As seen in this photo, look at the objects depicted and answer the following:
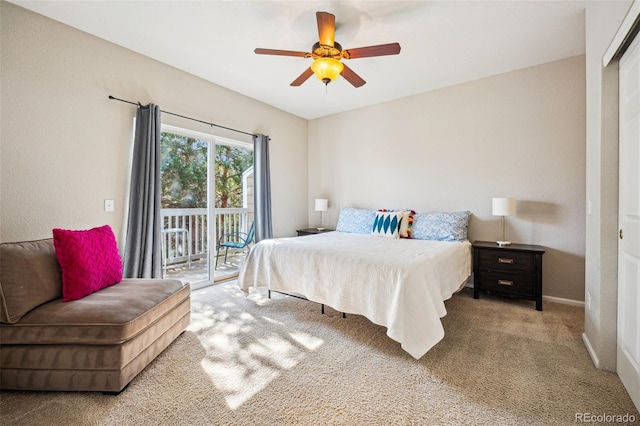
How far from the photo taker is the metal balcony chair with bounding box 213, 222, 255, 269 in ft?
13.7

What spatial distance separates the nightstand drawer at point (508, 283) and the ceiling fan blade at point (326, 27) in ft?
9.51

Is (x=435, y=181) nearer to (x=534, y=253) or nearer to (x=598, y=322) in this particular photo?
(x=534, y=253)

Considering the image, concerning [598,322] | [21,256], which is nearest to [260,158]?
[21,256]

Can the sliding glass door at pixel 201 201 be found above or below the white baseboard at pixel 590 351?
above

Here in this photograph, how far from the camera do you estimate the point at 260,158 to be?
4332 millimetres

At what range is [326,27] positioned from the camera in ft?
6.86

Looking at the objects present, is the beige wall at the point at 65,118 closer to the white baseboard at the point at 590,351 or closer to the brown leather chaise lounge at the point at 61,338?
the brown leather chaise lounge at the point at 61,338

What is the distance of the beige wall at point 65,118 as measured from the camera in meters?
2.26

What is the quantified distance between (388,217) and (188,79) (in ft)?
10.4

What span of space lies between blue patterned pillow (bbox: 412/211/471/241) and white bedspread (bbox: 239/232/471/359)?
21 cm

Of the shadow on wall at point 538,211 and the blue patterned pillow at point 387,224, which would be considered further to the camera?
the blue patterned pillow at point 387,224

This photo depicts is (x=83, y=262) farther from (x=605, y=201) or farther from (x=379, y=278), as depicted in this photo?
(x=605, y=201)

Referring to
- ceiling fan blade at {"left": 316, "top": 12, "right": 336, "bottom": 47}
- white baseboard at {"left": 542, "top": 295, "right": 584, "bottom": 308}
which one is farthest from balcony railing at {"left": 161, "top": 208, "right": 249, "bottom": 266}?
white baseboard at {"left": 542, "top": 295, "right": 584, "bottom": 308}

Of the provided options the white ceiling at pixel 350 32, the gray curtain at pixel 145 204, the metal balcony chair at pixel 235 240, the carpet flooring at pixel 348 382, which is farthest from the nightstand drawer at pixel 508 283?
the gray curtain at pixel 145 204
